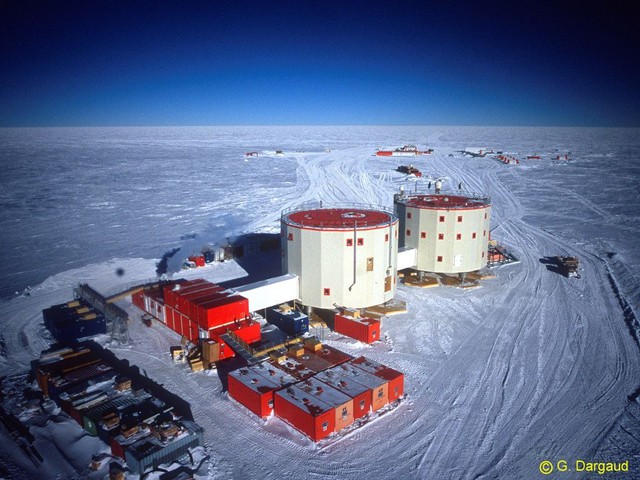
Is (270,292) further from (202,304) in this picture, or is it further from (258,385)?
(258,385)

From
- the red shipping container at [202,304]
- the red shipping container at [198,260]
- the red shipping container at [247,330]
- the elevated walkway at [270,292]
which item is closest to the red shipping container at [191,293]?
the red shipping container at [202,304]

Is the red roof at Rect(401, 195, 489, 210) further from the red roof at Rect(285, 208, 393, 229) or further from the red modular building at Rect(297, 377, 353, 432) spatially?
the red modular building at Rect(297, 377, 353, 432)

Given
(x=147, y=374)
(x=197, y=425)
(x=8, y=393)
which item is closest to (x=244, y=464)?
(x=197, y=425)

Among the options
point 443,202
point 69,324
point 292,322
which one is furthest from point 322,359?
point 443,202

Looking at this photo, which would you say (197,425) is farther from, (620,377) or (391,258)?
(620,377)

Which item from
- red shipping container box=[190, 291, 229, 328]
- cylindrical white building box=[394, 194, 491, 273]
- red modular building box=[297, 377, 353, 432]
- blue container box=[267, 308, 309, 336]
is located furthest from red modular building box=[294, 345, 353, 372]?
cylindrical white building box=[394, 194, 491, 273]

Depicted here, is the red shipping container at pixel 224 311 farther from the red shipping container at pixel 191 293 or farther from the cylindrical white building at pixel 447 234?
the cylindrical white building at pixel 447 234
